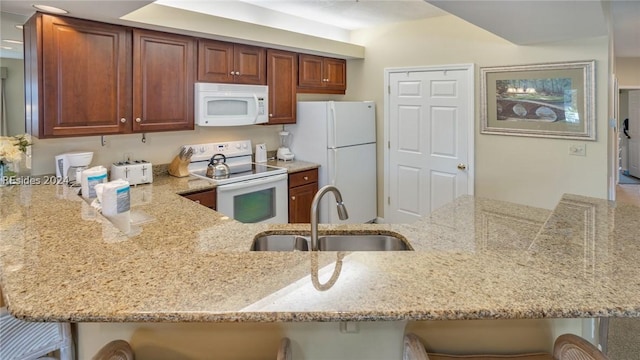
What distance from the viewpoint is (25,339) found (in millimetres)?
1367

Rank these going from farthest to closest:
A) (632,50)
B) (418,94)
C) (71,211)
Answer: (632,50), (418,94), (71,211)

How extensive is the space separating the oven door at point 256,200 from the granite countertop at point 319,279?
68.4 inches

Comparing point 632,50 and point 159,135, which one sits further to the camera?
point 632,50

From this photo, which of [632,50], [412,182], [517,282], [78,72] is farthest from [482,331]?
[632,50]

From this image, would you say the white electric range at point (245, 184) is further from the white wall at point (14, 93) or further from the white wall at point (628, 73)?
the white wall at point (628, 73)

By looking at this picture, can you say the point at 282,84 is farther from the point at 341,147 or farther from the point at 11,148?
the point at 11,148

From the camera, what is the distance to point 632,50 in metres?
6.45

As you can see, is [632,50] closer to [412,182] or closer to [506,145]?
[506,145]

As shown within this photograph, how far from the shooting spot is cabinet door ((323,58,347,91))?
4.66m

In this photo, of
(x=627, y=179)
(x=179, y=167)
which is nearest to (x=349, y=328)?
(x=179, y=167)

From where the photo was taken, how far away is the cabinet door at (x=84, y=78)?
8.68ft

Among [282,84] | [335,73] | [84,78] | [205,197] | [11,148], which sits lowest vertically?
[205,197]

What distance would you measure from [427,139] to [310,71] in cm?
152

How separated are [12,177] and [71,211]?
45.5 inches
